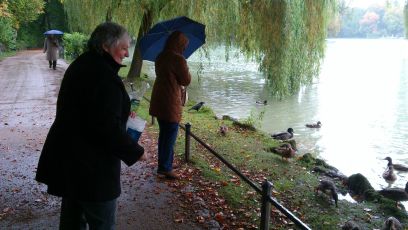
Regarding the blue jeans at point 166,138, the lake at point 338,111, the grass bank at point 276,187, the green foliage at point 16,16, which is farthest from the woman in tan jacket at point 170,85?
the green foliage at point 16,16

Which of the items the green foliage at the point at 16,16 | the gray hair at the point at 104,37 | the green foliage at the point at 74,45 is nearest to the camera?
the gray hair at the point at 104,37

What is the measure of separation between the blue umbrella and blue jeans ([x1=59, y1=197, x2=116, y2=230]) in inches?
127

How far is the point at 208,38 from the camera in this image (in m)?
11.3

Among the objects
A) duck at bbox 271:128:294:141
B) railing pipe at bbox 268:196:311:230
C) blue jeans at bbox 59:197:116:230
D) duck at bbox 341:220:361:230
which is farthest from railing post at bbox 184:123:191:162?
duck at bbox 271:128:294:141

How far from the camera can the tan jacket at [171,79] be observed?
480 centimetres

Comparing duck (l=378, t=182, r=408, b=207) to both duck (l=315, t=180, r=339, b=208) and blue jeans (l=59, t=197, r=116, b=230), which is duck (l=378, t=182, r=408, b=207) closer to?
duck (l=315, t=180, r=339, b=208)

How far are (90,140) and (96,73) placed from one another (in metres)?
0.39

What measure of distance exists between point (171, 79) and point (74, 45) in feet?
69.0

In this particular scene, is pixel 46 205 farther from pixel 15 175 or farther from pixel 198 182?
pixel 198 182

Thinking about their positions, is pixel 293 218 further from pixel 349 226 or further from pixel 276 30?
pixel 276 30

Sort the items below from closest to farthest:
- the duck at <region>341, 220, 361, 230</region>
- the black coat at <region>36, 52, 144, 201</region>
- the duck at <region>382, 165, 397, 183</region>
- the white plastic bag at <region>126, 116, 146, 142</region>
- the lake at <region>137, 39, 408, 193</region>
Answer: the black coat at <region>36, 52, 144, 201</region>, the white plastic bag at <region>126, 116, 146, 142</region>, the duck at <region>341, 220, 361, 230</region>, the duck at <region>382, 165, 397, 183</region>, the lake at <region>137, 39, 408, 193</region>

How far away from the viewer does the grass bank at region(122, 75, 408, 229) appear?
523cm

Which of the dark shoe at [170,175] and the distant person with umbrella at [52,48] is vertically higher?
the distant person with umbrella at [52,48]

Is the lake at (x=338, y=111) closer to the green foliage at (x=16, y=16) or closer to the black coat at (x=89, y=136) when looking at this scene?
the black coat at (x=89, y=136)
